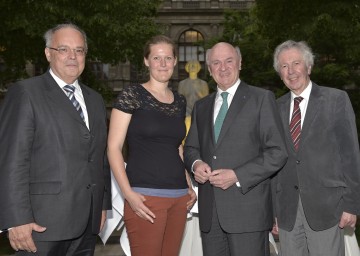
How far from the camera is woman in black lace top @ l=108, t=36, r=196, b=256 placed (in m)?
3.45

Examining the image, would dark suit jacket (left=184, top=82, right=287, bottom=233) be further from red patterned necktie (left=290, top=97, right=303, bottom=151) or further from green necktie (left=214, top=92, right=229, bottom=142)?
red patterned necktie (left=290, top=97, right=303, bottom=151)

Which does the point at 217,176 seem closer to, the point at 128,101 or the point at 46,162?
the point at 128,101

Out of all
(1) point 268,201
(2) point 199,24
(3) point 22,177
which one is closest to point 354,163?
(1) point 268,201

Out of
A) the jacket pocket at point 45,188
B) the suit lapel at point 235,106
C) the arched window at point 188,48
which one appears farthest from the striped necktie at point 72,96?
the arched window at point 188,48

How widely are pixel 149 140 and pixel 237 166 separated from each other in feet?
2.41

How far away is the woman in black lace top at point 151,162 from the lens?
345 centimetres

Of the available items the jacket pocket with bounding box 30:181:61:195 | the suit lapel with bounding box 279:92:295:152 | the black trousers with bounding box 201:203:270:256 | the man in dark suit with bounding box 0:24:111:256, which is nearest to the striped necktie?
the man in dark suit with bounding box 0:24:111:256

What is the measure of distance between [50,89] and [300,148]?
216cm

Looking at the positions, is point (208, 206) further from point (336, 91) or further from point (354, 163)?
point (336, 91)

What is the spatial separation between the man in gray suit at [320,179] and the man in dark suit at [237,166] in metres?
0.39

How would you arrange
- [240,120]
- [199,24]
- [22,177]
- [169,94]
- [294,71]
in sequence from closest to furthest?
[22,177]
[240,120]
[169,94]
[294,71]
[199,24]

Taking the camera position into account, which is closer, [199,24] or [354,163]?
[354,163]

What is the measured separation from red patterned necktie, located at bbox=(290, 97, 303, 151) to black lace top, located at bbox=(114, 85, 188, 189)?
1.09 meters

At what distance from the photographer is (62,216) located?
3.18 metres
